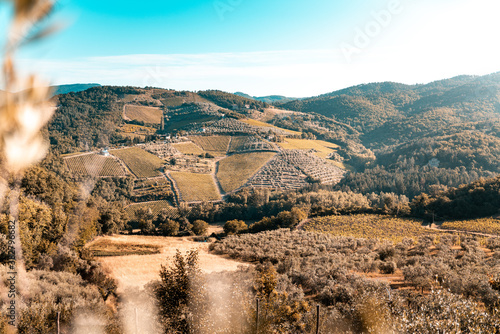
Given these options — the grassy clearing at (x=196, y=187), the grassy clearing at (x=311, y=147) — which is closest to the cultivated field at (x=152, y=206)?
the grassy clearing at (x=196, y=187)

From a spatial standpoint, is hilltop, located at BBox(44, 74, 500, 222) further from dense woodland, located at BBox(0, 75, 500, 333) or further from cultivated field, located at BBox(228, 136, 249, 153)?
dense woodland, located at BBox(0, 75, 500, 333)

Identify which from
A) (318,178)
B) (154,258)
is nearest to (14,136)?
(154,258)

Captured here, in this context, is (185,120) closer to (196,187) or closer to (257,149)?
(257,149)

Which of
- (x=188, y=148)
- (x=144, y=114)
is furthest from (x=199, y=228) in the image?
(x=144, y=114)

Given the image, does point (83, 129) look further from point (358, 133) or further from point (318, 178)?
point (358, 133)

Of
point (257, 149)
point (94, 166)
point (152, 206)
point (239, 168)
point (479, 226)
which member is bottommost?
point (152, 206)

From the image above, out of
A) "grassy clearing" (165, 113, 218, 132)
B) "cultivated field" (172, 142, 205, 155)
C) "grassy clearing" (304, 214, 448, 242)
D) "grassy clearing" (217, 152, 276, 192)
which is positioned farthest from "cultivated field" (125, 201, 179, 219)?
"grassy clearing" (165, 113, 218, 132)
